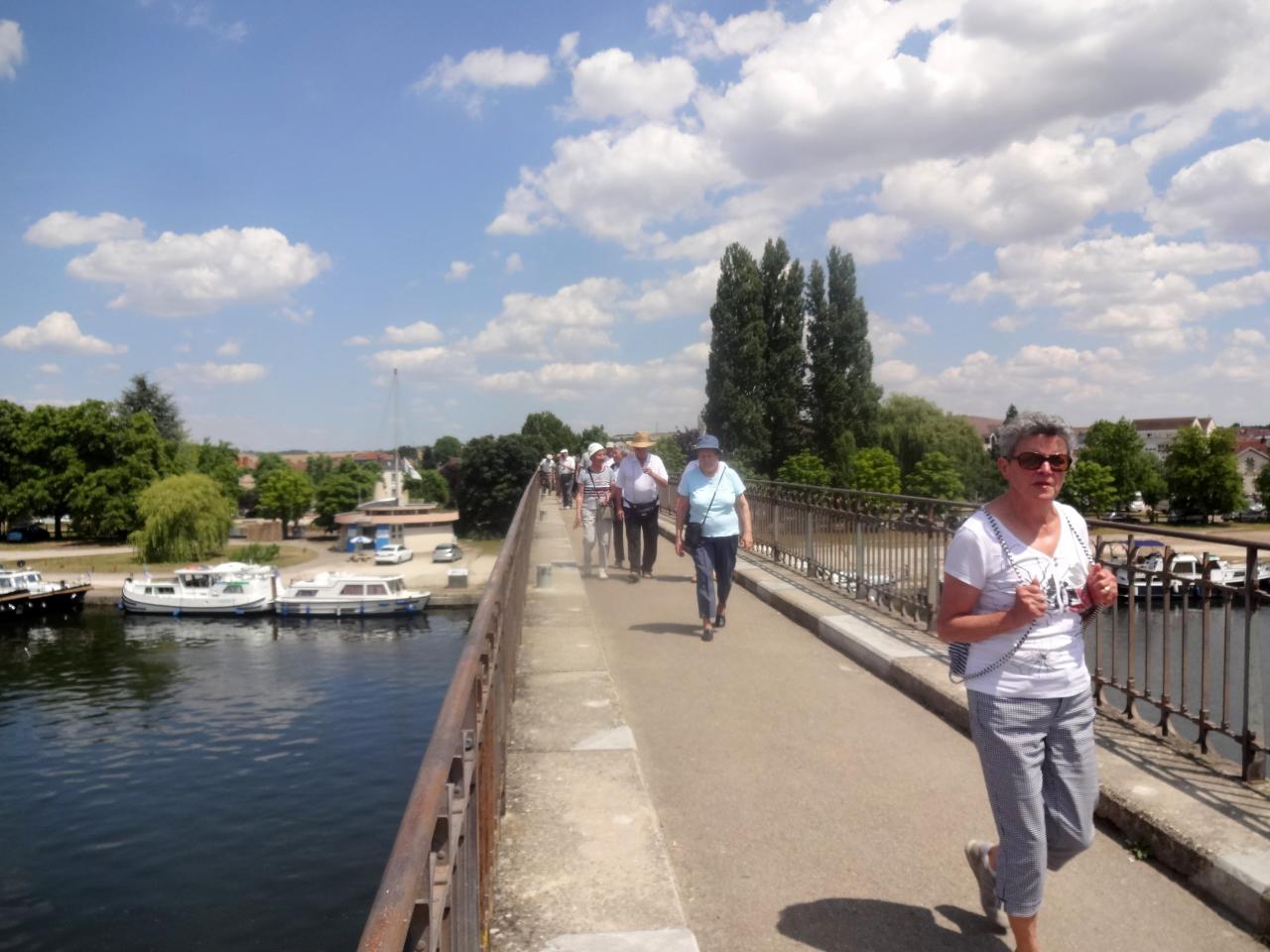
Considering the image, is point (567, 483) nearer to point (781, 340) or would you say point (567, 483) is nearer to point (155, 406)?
point (781, 340)

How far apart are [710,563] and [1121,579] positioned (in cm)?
332

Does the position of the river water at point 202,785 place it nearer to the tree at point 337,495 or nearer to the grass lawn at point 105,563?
the grass lawn at point 105,563

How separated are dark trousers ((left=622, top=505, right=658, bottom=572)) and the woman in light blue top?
333cm

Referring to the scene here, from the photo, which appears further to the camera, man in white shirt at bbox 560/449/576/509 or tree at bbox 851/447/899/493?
tree at bbox 851/447/899/493

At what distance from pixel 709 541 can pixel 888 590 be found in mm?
2064

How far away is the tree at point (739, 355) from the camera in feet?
205

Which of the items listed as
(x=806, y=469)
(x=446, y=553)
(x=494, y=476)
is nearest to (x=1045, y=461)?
(x=806, y=469)

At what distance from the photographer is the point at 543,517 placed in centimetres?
2566

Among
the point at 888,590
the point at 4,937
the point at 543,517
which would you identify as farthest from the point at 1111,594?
the point at 4,937

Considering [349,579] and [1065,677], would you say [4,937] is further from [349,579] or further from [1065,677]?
[349,579]

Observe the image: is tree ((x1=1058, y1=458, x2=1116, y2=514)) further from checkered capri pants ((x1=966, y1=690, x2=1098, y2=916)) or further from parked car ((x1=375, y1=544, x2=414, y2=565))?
checkered capri pants ((x1=966, y1=690, x2=1098, y2=916))

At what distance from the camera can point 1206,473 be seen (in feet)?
262

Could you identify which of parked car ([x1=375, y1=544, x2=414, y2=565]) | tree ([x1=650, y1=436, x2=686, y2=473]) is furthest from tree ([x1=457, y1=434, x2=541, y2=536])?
tree ([x1=650, y1=436, x2=686, y2=473])

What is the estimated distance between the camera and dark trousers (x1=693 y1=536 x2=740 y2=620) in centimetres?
847
